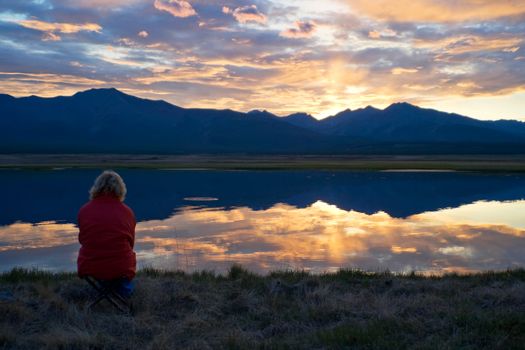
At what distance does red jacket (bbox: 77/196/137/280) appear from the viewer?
Answer: 7270 mm

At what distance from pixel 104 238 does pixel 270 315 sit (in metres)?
2.73

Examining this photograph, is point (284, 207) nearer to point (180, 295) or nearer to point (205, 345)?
point (180, 295)

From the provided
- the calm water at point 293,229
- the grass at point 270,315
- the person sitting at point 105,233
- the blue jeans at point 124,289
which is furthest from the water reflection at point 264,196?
the person sitting at point 105,233

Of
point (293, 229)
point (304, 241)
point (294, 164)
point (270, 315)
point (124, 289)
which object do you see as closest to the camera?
point (270, 315)

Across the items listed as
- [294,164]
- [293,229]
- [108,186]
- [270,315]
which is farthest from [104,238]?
[294,164]

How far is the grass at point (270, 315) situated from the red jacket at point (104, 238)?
0.67m

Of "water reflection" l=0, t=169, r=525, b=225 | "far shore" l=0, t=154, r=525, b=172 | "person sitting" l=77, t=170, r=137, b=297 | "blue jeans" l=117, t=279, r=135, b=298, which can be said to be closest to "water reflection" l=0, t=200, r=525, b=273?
"water reflection" l=0, t=169, r=525, b=225

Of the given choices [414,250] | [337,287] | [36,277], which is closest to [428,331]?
[337,287]

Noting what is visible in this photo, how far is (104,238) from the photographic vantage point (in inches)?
287

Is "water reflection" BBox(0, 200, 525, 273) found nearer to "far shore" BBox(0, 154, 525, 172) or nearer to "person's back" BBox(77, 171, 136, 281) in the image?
"person's back" BBox(77, 171, 136, 281)

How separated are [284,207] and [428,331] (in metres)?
21.6

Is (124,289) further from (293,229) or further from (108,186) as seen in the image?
(293,229)

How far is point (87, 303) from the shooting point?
784 cm

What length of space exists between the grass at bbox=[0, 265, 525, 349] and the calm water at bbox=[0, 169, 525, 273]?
4037 mm
